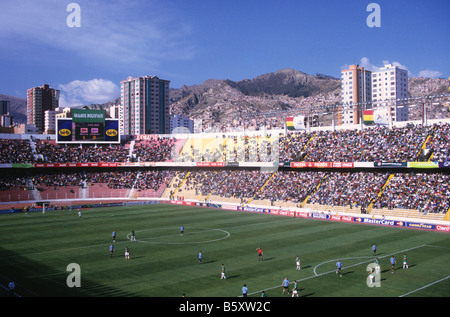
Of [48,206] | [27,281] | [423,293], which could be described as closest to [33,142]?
[48,206]

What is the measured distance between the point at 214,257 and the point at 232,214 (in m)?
27.2

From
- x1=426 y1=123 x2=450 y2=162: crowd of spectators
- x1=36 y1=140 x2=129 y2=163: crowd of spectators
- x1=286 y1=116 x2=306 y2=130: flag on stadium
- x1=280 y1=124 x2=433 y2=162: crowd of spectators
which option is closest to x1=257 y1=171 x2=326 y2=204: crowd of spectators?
x1=280 y1=124 x2=433 y2=162: crowd of spectators

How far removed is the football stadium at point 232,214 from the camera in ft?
91.1

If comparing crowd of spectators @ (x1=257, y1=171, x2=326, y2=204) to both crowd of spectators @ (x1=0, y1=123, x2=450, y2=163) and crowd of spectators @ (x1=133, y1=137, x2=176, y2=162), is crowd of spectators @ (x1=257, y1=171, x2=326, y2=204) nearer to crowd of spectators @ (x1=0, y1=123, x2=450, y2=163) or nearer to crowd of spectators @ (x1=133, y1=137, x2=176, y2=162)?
crowd of spectators @ (x1=0, y1=123, x2=450, y2=163)

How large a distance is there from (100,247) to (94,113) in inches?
2138

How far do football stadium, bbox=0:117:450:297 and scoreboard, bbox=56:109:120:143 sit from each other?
170 centimetres

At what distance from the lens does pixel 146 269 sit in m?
30.6

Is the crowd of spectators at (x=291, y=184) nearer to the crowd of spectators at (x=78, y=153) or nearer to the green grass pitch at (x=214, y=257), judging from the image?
the crowd of spectators at (x=78, y=153)

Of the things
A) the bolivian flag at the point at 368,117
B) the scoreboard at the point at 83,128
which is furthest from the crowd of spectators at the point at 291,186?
the scoreboard at the point at 83,128

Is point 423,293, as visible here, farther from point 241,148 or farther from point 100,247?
point 241,148

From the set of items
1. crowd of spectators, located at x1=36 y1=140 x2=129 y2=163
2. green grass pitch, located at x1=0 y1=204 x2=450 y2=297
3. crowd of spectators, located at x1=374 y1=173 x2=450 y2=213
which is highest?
crowd of spectators, located at x1=36 y1=140 x2=129 y2=163

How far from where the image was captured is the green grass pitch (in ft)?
85.1

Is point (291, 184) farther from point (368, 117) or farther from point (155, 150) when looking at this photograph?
point (155, 150)

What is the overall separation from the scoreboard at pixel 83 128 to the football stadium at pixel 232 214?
1704mm
